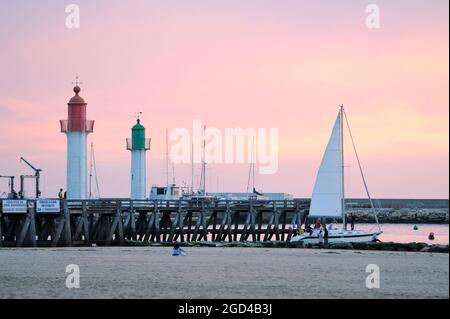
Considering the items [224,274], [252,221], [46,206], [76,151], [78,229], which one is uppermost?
[76,151]

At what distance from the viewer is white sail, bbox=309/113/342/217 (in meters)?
49.8

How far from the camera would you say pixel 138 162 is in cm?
6231

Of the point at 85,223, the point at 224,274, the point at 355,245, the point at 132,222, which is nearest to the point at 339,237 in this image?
the point at 355,245

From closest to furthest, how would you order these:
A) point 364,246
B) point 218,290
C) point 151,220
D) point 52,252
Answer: point 218,290, point 52,252, point 364,246, point 151,220

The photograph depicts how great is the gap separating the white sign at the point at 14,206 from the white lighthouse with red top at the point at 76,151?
7.74 meters

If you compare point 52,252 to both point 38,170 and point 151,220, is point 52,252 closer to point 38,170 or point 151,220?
point 151,220

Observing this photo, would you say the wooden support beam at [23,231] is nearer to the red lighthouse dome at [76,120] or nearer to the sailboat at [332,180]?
the red lighthouse dome at [76,120]

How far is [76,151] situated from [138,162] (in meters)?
8.02

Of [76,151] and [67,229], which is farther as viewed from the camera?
[76,151]

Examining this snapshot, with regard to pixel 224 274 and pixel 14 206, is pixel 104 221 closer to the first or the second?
pixel 14 206

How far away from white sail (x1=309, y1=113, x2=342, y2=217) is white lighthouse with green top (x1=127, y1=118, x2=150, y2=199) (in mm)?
14828
